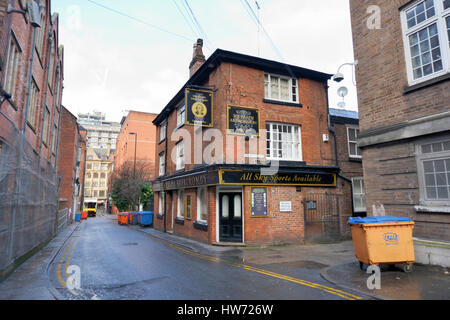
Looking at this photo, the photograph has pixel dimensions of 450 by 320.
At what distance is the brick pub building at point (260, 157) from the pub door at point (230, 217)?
46 mm

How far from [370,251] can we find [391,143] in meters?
3.49

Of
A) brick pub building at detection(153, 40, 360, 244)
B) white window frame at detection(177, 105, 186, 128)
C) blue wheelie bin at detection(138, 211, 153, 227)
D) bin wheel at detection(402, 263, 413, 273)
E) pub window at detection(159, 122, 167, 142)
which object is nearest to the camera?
bin wheel at detection(402, 263, 413, 273)

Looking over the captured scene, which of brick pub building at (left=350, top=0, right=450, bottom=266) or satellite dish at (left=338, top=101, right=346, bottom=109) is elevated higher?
satellite dish at (left=338, top=101, right=346, bottom=109)

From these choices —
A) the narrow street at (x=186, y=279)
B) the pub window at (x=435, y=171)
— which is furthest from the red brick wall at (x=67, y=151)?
the pub window at (x=435, y=171)

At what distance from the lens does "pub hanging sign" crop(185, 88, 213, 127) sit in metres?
12.8

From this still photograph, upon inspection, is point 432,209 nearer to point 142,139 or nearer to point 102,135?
point 142,139

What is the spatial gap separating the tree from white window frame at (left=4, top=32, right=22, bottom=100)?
2034cm

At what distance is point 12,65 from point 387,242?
12.9 meters

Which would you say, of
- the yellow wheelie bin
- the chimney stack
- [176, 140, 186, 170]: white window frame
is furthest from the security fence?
the chimney stack

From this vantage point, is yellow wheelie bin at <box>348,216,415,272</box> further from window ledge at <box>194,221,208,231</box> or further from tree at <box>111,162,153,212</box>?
tree at <box>111,162,153,212</box>

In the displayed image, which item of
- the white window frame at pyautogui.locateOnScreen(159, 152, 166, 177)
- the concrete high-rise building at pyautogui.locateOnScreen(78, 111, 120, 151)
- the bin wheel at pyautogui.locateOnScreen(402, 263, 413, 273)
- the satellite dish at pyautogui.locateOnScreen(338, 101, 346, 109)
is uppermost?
the concrete high-rise building at pyautogui.locateOnScreen(78, 111, 120, 151)

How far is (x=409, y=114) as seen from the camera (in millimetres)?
7988
